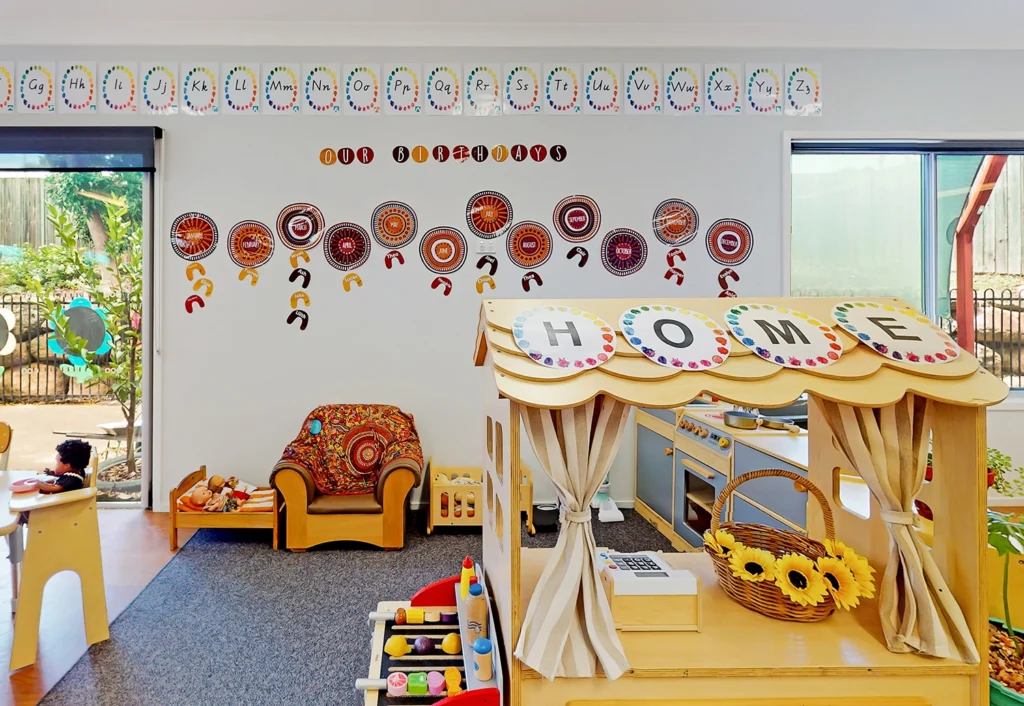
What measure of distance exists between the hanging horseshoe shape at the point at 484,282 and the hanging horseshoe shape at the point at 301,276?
115 centimetres

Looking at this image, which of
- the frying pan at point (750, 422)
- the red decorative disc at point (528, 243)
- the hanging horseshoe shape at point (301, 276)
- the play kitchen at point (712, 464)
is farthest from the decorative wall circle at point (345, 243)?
the frying pan at point (750, 422)

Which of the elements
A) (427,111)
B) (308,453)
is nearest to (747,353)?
(308,453)

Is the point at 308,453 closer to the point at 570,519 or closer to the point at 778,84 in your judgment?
the point at 570,519

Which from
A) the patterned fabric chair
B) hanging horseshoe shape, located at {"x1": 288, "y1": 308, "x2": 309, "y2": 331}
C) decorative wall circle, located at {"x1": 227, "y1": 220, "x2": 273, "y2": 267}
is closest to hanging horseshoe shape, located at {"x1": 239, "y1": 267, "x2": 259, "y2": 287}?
decorative wall circle, located at {"x1": 227, "y1": 220, "x2": 273, "y2": 267}

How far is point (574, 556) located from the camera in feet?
4.25

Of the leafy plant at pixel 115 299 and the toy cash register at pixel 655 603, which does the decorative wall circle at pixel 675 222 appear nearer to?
the toy cash register at pixel 655 603

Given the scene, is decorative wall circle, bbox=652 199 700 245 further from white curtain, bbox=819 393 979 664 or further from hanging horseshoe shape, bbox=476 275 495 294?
white curtain, bbox=819 393 979 664

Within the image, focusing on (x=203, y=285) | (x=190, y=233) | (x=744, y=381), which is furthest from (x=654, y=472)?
(x=190, y=233)

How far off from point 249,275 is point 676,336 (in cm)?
325

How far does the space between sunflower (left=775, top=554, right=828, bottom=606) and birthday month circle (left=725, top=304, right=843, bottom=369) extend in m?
0.52

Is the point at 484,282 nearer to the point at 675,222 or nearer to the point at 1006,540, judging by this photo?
the point at 675,222

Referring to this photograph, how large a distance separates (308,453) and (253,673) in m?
1.51

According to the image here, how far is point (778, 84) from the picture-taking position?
12.3ft

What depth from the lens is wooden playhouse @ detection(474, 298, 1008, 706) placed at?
1.24 meters
